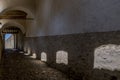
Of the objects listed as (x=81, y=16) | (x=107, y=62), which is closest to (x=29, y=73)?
(x=81, y=16)

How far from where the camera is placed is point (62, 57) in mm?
6824

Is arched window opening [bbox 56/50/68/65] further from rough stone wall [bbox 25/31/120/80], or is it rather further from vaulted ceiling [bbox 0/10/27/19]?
vaulted ceiling [bbox 0/10/27/19]

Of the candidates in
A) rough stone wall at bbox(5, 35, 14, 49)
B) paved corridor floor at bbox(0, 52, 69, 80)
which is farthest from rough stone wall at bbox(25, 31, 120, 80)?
rough stone wall at bbox(5, 35, 14, 49)

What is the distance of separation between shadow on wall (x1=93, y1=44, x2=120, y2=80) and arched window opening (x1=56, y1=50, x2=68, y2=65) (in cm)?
207

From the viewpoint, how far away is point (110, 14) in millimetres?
3914

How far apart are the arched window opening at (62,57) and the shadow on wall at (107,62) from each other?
2.07 m

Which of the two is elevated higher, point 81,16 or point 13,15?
point 13,15

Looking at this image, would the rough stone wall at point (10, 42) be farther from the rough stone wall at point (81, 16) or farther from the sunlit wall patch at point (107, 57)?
the sunlit wall patch at point (107, 57)

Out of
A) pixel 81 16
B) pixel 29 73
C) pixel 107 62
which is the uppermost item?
pixel 81 16

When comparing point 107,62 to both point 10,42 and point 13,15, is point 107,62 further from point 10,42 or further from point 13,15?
point 10,42

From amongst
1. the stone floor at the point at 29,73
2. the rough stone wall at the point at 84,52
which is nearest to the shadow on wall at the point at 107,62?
the rough stone wall at the point at 84,52

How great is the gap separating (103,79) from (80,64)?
1278mm

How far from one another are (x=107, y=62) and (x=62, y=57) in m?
3.00

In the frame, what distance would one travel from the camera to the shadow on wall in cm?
367
